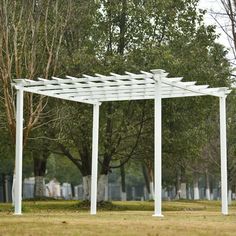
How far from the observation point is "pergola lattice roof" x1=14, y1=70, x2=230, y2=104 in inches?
713

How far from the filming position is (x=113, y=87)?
63.9ft

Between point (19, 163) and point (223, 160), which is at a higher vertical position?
point (223, 160)

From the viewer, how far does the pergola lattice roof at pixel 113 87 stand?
18109 millimetres

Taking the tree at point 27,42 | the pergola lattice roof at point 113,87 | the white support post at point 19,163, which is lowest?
the white support post at point 19,163

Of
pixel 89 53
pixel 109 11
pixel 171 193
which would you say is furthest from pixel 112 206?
pixel 171 193

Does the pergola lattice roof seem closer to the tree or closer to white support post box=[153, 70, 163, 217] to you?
white support post box=[153, 70, 163, 217]

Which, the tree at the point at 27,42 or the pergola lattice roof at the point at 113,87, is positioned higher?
the tree at the point at 27,42

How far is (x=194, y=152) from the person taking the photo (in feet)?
94.1

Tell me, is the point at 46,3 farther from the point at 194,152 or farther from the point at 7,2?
the point at 194,152

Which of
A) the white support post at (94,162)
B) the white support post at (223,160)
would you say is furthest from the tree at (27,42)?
the white support post at (223,160)

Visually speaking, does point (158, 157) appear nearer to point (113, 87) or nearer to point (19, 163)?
point (113, 87)

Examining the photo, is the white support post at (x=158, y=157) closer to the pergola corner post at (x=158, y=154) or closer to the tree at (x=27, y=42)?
the pergola corner post at (x=158, y=154)

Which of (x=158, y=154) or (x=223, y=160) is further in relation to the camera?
(x=223, y=160)

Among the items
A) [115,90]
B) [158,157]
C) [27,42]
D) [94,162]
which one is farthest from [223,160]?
[27,42]
